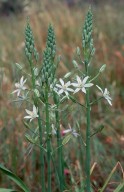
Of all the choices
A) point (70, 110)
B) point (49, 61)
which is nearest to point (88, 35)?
point (49, 61)

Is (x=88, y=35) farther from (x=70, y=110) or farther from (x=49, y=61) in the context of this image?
(x=70, y=110)

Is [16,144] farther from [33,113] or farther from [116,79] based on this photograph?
[116,79]

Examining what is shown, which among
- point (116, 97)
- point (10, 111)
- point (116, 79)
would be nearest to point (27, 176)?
point (10, 111)

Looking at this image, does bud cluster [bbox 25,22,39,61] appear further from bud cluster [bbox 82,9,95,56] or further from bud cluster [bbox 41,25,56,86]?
bud cluster [bbox 82,9,95,56]

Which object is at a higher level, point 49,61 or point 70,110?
point 49,61

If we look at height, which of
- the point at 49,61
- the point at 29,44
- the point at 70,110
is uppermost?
the point at 29,44

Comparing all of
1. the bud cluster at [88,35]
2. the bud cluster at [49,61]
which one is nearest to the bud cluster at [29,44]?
the bud cluster at [49,61]
